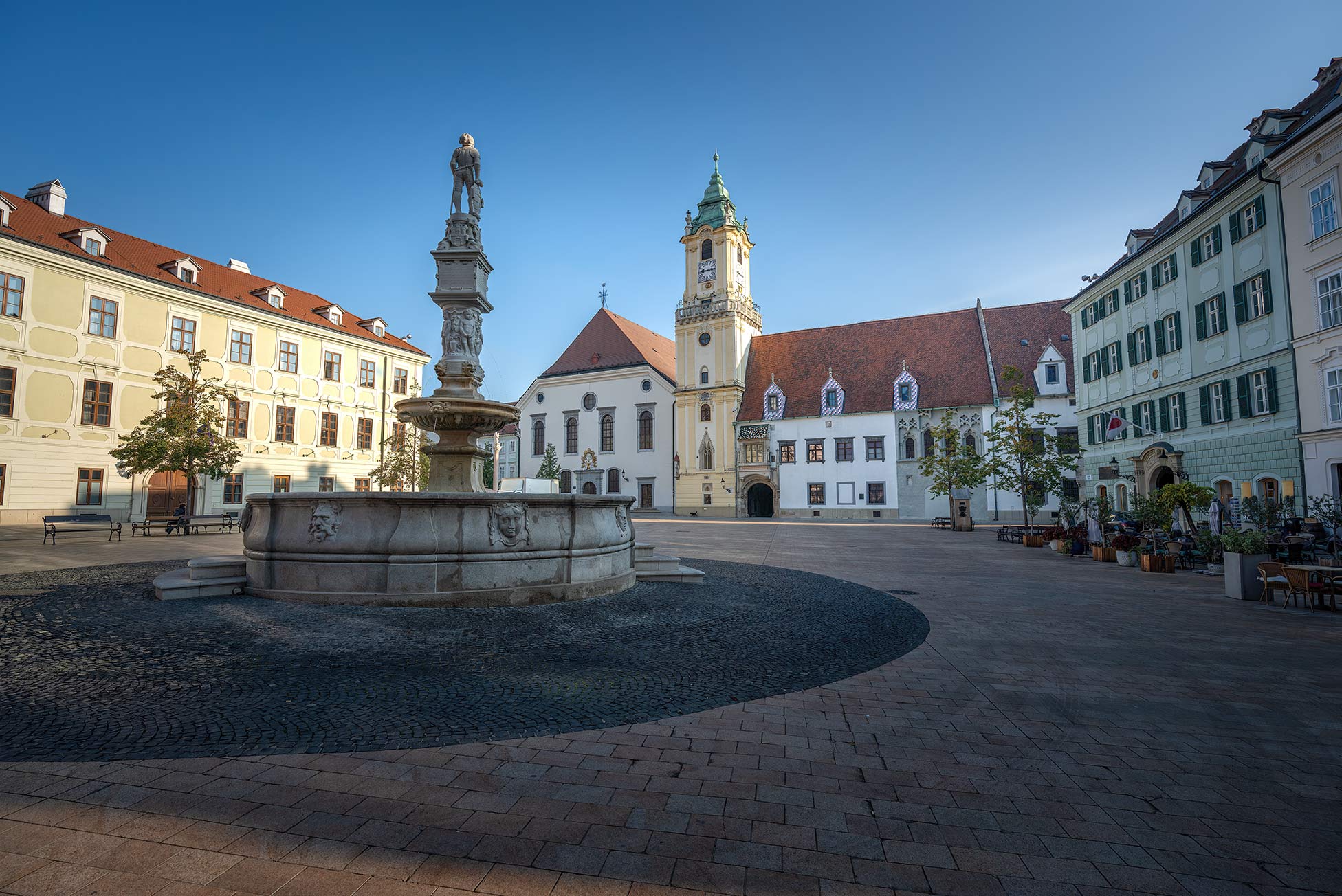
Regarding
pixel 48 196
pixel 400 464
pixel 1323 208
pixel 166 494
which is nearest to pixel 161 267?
pixel 48 196

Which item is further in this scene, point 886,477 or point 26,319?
point 886,477

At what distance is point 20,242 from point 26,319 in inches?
116

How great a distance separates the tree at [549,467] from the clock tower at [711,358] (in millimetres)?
11215

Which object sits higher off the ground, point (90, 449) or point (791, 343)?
point (791, 343)

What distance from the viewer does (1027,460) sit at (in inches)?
1028

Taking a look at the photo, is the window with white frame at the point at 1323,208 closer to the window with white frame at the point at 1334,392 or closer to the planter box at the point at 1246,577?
the window with white frame at the point at 1334,392

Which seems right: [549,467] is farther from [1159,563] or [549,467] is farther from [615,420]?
[1159,563]

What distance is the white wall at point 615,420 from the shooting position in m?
53.6

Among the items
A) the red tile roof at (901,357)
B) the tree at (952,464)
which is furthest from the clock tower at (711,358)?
the tree at (952,464)

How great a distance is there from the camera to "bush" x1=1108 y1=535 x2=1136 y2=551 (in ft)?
51.1

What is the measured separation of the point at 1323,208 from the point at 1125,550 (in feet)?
37.8

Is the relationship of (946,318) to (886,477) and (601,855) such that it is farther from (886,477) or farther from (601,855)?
(601,855)

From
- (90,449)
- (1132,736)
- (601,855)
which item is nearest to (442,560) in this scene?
(601,855)

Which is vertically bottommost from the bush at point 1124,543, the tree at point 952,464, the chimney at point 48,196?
the bush at point 1124,543
